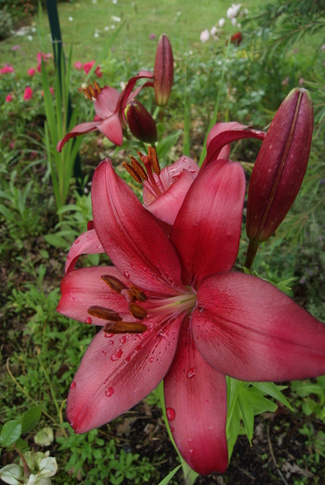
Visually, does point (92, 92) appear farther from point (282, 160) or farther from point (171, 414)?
point (171, 414)

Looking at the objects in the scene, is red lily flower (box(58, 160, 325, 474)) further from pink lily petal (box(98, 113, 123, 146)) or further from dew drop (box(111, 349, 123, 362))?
pink lily petal (box(98, 113, 123, 146))

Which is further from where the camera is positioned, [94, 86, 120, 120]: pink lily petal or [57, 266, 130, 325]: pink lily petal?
[94, 86, 120, 120]: pink lily petal

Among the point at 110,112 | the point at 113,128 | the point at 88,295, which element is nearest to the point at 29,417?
the point at 88,295

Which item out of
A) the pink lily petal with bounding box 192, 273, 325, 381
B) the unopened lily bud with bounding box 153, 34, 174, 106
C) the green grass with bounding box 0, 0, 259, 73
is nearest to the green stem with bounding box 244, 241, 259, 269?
the pink lily petal with bounding box 192, 273, 325, 381

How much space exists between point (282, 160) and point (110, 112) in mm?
858

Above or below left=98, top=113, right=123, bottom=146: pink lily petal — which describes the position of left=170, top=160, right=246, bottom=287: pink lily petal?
above

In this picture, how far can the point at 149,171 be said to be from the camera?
0.73m

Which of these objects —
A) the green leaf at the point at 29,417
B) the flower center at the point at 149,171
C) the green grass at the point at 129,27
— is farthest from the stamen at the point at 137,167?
the green grass at the point at 129,27

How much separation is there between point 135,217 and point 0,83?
289 cm

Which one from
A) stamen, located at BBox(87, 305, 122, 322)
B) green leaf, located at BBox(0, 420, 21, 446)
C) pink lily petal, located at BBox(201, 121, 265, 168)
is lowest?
green leaf, located at BBox(0, 420, 21, 446)

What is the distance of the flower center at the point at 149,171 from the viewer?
0.68 metres

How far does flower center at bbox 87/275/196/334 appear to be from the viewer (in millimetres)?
542

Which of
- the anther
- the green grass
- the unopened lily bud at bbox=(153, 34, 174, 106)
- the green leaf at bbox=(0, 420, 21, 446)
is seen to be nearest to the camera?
the anther

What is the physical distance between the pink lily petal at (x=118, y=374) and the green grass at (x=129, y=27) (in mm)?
3159
